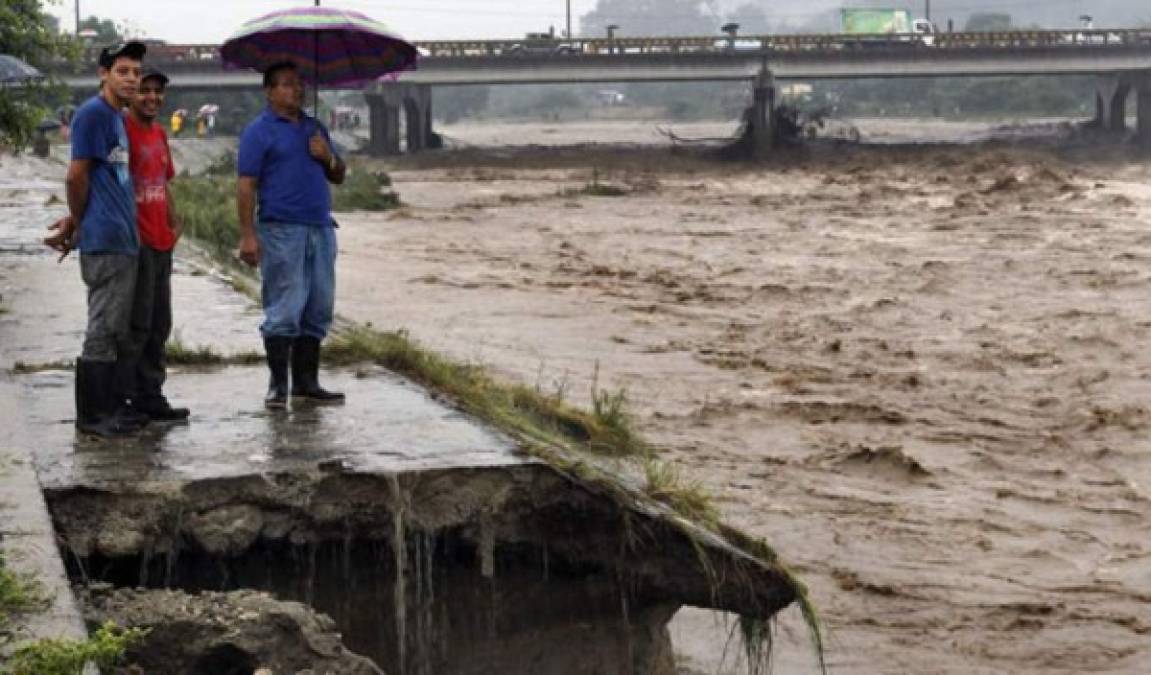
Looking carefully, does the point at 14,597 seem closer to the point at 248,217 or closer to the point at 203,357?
the point at 248,217

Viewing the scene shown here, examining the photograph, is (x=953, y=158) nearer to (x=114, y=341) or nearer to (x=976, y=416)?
(x=976, y=416)

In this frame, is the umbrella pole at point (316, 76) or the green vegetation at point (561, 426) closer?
the green vegetation at point (561, 426)

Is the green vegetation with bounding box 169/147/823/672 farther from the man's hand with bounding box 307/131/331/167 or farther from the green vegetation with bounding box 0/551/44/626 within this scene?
the green vegetation with bounding box 0/551/44/626

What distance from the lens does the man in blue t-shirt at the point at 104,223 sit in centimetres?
761

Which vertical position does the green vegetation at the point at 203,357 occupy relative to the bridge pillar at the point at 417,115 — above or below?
below

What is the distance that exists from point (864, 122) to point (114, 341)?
365ft

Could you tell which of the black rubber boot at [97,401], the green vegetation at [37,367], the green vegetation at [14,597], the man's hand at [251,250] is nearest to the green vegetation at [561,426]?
the green vegetation at [37,367]

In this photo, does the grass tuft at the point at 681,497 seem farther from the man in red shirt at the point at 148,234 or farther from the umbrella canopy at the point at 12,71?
the umbrella canopy at the point at 12,71

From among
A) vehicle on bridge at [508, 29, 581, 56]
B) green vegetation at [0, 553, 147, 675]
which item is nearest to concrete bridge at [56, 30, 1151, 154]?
vehicle on bridge at [508, 29, 581, 56]

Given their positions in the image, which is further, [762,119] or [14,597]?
[762,119]

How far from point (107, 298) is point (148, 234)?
401 mm

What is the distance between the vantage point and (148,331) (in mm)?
8172

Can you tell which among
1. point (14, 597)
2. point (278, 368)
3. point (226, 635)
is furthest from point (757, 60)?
point (14, 597)

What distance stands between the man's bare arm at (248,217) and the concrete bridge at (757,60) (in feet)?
184
